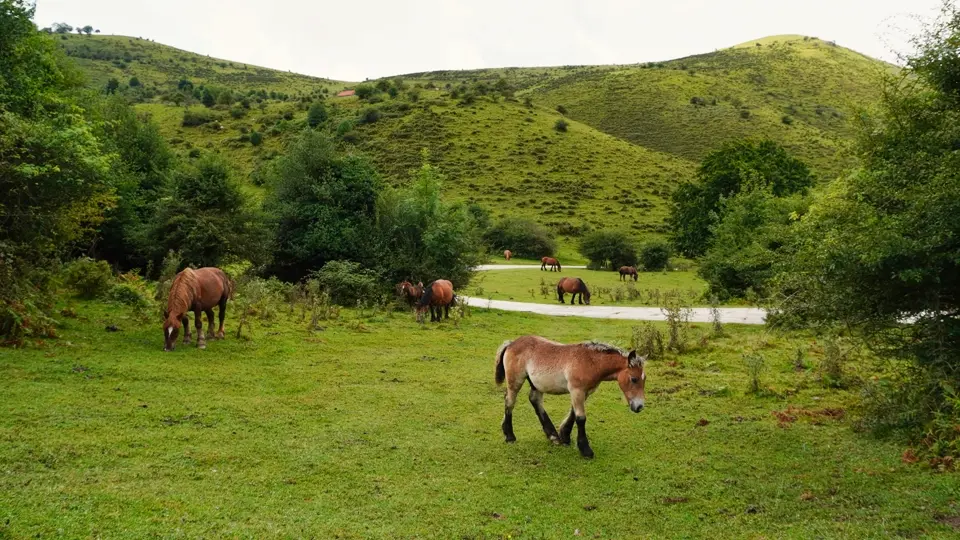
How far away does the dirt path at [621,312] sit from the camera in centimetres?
2188

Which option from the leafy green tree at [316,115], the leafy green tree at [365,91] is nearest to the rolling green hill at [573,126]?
the leafy green tree at [316,115]

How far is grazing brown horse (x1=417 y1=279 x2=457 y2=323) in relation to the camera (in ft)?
69.4

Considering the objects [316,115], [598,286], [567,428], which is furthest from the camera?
[316,115]

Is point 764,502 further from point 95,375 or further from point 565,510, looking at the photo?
point 95,375

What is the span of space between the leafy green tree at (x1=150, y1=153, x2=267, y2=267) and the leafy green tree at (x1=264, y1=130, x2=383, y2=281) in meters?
1.55

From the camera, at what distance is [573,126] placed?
87.6 metres

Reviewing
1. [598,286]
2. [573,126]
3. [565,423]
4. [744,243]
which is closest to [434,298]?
[565,423]

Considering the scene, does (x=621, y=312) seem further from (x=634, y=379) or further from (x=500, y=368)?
(x=634, y=379)

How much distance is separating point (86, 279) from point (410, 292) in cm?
1064

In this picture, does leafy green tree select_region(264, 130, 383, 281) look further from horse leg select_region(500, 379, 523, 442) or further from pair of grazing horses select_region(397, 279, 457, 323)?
horse leg select_region(500, 379, 523, 442)

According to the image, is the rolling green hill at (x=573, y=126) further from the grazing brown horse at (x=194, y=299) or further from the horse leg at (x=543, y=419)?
the horse leg at (x=543, y=419)

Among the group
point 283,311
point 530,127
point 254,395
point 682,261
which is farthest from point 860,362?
point 530,127

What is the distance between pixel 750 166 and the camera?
141ft

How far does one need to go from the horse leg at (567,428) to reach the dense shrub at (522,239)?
162 feet
